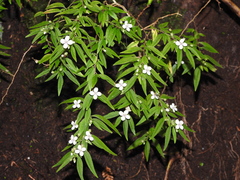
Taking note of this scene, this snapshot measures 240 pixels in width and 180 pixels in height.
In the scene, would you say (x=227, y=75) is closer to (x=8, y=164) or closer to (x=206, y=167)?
(x=206, y=167)

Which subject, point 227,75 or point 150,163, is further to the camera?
point 227,75

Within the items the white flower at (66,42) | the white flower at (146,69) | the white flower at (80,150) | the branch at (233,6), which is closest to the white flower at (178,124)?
the white flower at (146,69)

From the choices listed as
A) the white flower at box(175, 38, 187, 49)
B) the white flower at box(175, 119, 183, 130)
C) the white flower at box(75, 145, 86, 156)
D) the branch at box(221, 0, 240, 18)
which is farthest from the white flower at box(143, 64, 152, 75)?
the branch at box(221, 0, 240, 18)

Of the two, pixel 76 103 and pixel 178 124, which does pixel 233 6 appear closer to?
pixel 178 124

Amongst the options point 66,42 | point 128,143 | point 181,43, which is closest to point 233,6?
point 181,43

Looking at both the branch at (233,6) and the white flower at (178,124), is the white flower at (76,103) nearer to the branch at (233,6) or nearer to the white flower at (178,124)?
the white flower at (178,124)

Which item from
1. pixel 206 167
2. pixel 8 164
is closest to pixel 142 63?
pixel 206 167

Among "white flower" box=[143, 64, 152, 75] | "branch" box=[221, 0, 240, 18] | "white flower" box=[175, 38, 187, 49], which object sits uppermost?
"branch" box=[221, 0, 240, 18]

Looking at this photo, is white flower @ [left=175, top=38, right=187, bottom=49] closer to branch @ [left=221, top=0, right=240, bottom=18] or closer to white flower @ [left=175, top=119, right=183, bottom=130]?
white flower @ [left=175, top=119, right=183, bottom=130]
